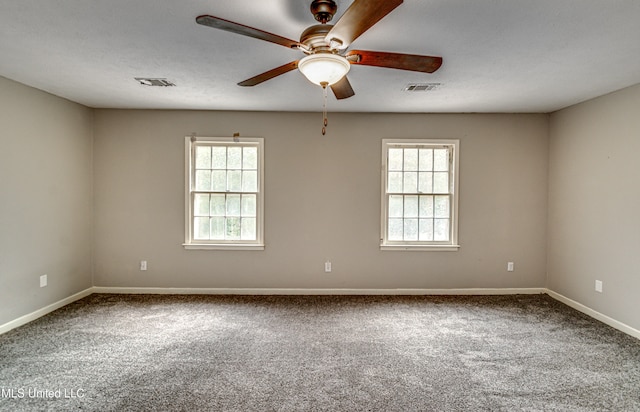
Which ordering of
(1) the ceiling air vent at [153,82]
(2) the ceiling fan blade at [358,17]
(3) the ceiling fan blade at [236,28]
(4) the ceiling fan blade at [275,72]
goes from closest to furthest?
(2) the ceiling fan blade at [358,17] → (3) the ceiling fan blade at [236,28] → (4) the ceiling fan blade at [275,72] → (1) the ceiling air vent at [153,82]

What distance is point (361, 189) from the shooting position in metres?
4.37

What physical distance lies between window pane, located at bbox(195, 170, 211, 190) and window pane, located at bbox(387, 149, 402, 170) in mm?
2434

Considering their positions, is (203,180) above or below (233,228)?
above

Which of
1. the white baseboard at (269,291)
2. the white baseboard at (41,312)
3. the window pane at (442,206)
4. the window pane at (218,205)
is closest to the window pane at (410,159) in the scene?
the window pane at (442,206)

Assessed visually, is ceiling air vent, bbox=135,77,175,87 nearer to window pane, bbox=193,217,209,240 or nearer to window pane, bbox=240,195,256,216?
window pane, bbox=240,195,256,216

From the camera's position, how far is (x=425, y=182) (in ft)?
14.6

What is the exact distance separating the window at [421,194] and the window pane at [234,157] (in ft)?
6.54

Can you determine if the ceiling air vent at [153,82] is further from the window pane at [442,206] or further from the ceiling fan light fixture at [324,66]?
the window pane at [442,206]

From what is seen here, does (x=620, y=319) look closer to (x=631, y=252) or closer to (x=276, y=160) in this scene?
(x=631, y=252)

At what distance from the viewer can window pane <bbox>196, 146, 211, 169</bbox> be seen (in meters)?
4.40

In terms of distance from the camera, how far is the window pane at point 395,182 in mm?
4422

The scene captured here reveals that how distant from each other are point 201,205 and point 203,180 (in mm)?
338

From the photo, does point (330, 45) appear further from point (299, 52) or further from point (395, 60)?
point (299, 52)

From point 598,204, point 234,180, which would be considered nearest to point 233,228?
point 234,180
